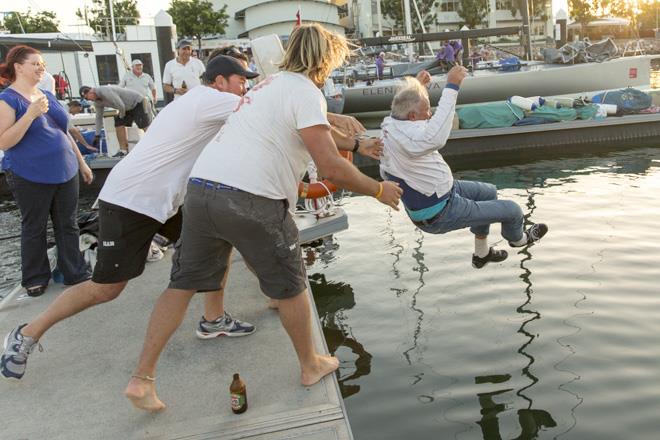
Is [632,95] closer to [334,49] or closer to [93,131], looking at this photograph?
[93,131]

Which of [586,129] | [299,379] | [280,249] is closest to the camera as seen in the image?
[280,249]

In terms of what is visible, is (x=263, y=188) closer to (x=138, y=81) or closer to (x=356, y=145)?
(x=356, y=145)

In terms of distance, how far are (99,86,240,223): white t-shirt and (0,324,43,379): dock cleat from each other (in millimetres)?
1018

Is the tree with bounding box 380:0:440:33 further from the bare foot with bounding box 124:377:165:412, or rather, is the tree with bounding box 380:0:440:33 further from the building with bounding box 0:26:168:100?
the bare foot with bounding box 124:377:165:412

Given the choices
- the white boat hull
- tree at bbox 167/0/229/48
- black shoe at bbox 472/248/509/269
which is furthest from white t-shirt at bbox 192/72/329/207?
tree at bbox 167/0/229/48

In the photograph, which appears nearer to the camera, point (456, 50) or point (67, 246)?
point (67, 246)

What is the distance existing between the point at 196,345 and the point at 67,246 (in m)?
1.77

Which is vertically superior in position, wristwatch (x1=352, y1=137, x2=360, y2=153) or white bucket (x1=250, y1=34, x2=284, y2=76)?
white bucket (x1=250, y1=34, x2=284, y2=76)

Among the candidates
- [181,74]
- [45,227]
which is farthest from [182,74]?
[45,227]

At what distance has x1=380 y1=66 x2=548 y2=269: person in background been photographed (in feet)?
15.0

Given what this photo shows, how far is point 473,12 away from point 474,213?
88693 mm

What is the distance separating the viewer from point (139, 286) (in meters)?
5.55

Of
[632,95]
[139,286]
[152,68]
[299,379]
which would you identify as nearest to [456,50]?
[632,95]

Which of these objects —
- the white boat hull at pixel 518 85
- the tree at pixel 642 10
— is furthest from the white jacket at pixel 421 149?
the tree at pixel 642 10
